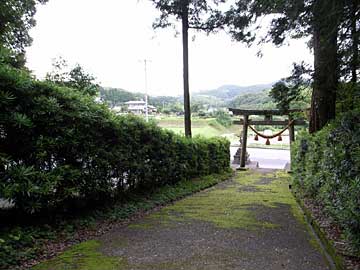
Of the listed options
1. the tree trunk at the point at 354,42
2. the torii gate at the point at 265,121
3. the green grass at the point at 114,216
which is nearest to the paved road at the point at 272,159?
the torii gate at the point at 265,121

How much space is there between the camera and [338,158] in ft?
12.7

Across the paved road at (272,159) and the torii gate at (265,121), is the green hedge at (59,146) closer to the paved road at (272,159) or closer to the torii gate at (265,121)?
the torii gate at (265,121)

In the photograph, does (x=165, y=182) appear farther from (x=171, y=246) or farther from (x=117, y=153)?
(x=171, y=246)

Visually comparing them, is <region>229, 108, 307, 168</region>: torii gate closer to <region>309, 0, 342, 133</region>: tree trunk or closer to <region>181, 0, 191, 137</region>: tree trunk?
<region>181, 0, 191, 137</region>: tree trunk

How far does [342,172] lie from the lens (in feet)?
12.1

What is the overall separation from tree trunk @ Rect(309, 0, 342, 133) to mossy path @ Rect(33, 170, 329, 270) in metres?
2.31

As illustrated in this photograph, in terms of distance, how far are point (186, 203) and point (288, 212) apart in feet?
6.37

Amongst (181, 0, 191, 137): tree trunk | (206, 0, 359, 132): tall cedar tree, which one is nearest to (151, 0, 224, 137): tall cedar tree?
(181, 0, 191, 137): tree trunk

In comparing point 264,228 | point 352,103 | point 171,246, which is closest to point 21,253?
A: point 171,246

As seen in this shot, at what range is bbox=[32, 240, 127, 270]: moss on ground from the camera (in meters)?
2.93

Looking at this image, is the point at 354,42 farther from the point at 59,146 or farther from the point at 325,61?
the point at 59,146

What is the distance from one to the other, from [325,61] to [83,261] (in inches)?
180

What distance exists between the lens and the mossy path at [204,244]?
300 centimetres

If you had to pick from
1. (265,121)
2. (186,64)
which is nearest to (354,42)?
(186,64)
